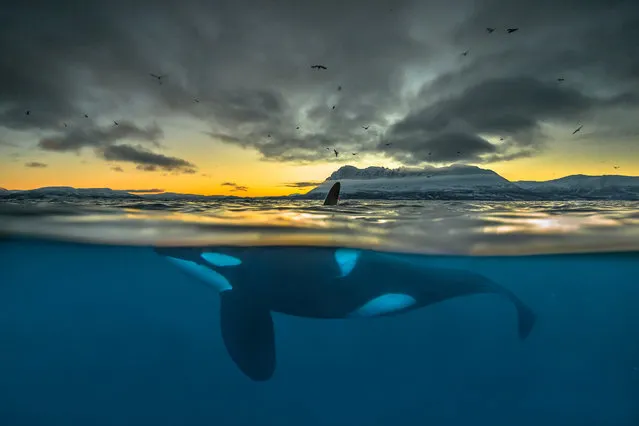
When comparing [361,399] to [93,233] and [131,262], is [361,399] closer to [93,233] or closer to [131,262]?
[131,262]

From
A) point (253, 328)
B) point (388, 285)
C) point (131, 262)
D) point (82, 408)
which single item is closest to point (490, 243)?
point (388, 285)

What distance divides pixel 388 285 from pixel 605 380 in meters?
18.0

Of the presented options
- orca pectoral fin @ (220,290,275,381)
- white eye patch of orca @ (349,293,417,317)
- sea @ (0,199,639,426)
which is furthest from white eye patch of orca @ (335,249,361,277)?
orca pectoral fin @ (220,290,275,381)

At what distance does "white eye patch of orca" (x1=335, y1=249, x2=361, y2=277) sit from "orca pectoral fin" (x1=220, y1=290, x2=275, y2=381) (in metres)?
2.83

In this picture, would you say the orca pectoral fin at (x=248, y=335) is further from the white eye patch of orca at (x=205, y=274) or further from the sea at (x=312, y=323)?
the white eye patch of orca at (x=205, y=274)

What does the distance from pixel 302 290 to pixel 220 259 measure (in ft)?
7.67

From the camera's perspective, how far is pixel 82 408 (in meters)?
14.2

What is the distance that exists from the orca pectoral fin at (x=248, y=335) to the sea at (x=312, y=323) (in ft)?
0.62

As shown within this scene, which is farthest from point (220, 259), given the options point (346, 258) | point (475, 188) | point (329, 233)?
point (475, 188)

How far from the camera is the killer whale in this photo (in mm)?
6105

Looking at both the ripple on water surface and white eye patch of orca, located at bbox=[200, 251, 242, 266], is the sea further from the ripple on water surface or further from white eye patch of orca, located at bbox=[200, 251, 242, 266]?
white eye patch of orca, located at bbox=[200, 251, 242, 266]

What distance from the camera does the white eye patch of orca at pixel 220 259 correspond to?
317 inches

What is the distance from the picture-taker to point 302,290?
719 centimetres

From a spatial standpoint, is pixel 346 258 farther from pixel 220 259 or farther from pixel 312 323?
pixel 312 323
